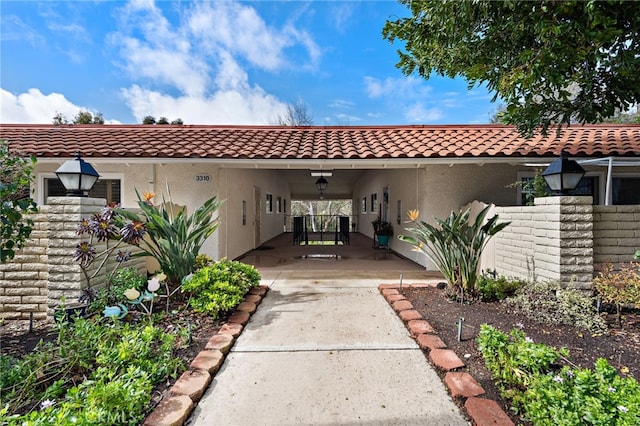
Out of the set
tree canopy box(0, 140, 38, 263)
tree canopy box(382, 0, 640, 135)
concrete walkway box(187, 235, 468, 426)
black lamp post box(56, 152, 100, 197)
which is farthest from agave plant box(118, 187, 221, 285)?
tree canopy box(382, 0, 640, 135)

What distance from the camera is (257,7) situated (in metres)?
7.76

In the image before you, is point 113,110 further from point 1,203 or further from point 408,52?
point 408,52

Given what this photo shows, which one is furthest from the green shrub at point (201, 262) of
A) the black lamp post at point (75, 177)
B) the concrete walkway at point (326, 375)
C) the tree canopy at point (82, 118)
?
the tree canopy at point (82, 118)

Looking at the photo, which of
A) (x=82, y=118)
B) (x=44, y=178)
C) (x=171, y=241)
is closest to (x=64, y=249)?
(x=171, y=241)

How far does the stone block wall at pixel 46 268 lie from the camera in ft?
12.9

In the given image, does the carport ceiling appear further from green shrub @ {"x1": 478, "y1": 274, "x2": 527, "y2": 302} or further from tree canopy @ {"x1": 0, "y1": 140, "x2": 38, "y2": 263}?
tree canopy @ {"x1": 0, "y1": 140, "x2": 38, "y2": 263}

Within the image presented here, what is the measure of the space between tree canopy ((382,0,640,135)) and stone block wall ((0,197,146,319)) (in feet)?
16.7

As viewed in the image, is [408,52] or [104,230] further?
[408,52]

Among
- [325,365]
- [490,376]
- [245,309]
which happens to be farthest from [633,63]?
[245,309]

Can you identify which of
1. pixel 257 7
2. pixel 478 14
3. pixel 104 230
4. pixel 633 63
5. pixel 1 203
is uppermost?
pixel 257 7

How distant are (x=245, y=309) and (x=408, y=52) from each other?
4.48 m

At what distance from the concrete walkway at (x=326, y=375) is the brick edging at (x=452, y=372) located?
82 mm

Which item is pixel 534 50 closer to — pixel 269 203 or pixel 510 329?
pixel 510 329

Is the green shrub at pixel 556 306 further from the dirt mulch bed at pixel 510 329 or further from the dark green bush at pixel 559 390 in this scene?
the dark green bush at pixel 559 390
